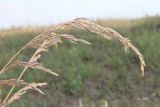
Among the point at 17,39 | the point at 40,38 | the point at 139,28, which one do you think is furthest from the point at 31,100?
the point at 40,38

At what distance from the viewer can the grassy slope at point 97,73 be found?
30.9 ft

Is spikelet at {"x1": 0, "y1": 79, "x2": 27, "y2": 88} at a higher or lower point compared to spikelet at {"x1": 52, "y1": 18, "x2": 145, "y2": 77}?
lower

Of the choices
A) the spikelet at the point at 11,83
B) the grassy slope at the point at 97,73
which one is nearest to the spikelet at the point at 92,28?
the spikelet at the point at 11,83

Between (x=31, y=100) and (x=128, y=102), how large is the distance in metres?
1.57

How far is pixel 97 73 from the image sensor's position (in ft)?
33.9

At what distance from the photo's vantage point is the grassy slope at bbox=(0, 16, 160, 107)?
9.43 metres

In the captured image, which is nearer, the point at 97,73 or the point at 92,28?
the point at 92,28

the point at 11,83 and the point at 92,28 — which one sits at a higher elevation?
the point at 92,28

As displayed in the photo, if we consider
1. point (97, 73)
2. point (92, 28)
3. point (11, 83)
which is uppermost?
point (92, 28)

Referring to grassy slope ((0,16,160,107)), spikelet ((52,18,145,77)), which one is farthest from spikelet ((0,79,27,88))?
grassy slope ((0,16,160,107))

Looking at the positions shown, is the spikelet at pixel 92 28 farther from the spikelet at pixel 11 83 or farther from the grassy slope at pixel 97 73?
the grassy slope at pixel 97 73

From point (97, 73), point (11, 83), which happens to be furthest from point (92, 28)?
point (97, 73)

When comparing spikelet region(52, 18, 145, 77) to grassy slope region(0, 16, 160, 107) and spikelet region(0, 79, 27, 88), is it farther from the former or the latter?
grassy slope region(0, 16, 160, 107)

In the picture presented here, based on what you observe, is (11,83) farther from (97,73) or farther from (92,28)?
(97,73)
